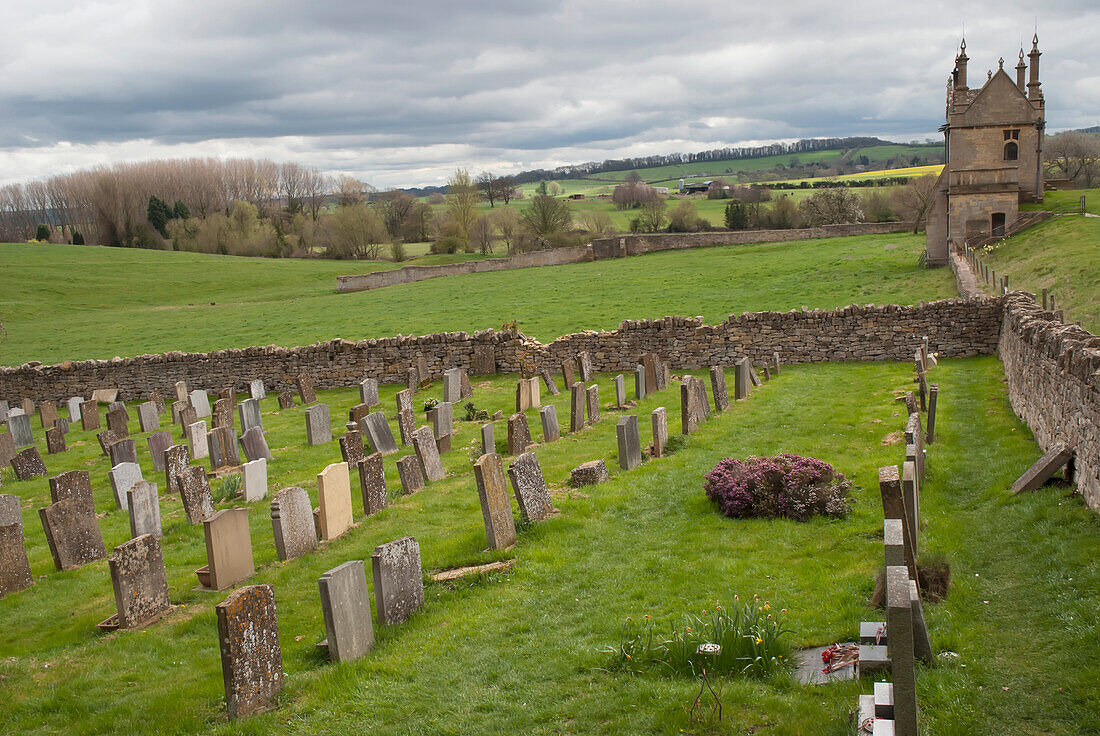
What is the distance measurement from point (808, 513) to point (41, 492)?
14.6 m

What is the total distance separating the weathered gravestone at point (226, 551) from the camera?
8.94 meters

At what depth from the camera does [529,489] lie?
10.2 meters

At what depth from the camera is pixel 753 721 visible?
218 inches

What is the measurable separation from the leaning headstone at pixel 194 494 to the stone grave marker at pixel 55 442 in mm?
10119

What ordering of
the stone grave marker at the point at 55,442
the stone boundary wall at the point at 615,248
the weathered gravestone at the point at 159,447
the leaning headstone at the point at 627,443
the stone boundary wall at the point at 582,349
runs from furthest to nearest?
the stone boundary wall at the point at 615,248
the stone boundary wall at the point at 582,349
the stone grave marker at the point at 55,442
the weathered gravestone at the point at 159,447
the leaning headstone at the point at 627,443

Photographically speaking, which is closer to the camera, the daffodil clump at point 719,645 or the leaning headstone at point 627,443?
the daffodil clump at point 719,645

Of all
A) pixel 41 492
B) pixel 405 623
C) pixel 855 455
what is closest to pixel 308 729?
pixel 405 623

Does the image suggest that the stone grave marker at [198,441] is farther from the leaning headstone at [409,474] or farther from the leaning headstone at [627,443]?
the leaning headstone at [627,443]

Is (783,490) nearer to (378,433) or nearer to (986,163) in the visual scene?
(378,433)

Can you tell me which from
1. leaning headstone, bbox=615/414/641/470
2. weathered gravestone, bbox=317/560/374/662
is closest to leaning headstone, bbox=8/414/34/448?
leaning headstone, bbox=615/414/641/470

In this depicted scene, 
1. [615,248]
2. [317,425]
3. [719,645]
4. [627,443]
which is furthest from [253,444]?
[615,248]

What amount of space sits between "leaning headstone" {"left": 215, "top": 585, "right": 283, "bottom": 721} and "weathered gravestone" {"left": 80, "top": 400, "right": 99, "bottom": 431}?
1981 cm

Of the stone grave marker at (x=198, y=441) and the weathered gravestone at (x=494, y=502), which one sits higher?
the weathered gravestone at (x=494, y=502)

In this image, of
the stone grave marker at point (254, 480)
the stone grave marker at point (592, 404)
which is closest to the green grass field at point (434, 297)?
the stone grave marker at point (592, 404)
